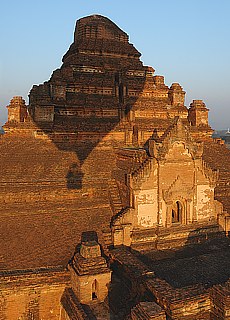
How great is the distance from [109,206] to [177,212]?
11.2 ft

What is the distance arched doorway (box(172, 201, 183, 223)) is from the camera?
15.6 metres

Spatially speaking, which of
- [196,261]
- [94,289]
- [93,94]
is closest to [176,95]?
[93,94]

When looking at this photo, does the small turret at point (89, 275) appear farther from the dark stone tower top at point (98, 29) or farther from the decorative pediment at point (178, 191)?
the dark stone tower top at point (98, 29)

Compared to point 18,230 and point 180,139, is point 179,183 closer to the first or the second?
point 180,139

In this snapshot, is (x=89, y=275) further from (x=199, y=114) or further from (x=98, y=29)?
(x=98, y=29)

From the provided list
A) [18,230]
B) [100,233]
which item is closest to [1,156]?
[18,230]

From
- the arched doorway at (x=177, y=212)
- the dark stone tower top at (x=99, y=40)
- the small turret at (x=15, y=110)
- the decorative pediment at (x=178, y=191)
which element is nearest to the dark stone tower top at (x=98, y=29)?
the dark stone tower top at (x=99, y=40)

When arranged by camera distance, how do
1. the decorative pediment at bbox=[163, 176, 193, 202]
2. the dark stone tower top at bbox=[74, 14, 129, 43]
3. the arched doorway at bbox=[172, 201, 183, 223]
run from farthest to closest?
the dark stone tower top at bbox=[74, 14, 129, 43], the arched doorway at bbox=[172, 201, 183, 223], the decorative pediment at bbox=[163, 176, 193, 202]

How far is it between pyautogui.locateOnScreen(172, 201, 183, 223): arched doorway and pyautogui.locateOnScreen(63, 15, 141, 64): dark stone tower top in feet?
48.9

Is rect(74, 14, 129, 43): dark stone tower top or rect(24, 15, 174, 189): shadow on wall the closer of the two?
rect(24, 15, 174, 189): shadow on wall

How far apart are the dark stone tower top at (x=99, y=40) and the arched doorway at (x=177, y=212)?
1490 centimetres

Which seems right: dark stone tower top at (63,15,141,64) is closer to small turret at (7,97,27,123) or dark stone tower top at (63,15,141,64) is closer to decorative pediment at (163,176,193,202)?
small turret at (7,97,27,123)

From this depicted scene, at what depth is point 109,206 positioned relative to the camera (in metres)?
15.5

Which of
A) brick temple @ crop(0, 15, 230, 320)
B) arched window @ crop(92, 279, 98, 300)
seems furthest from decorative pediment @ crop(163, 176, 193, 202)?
arched window @ crop(92, 279, 98, 300)
